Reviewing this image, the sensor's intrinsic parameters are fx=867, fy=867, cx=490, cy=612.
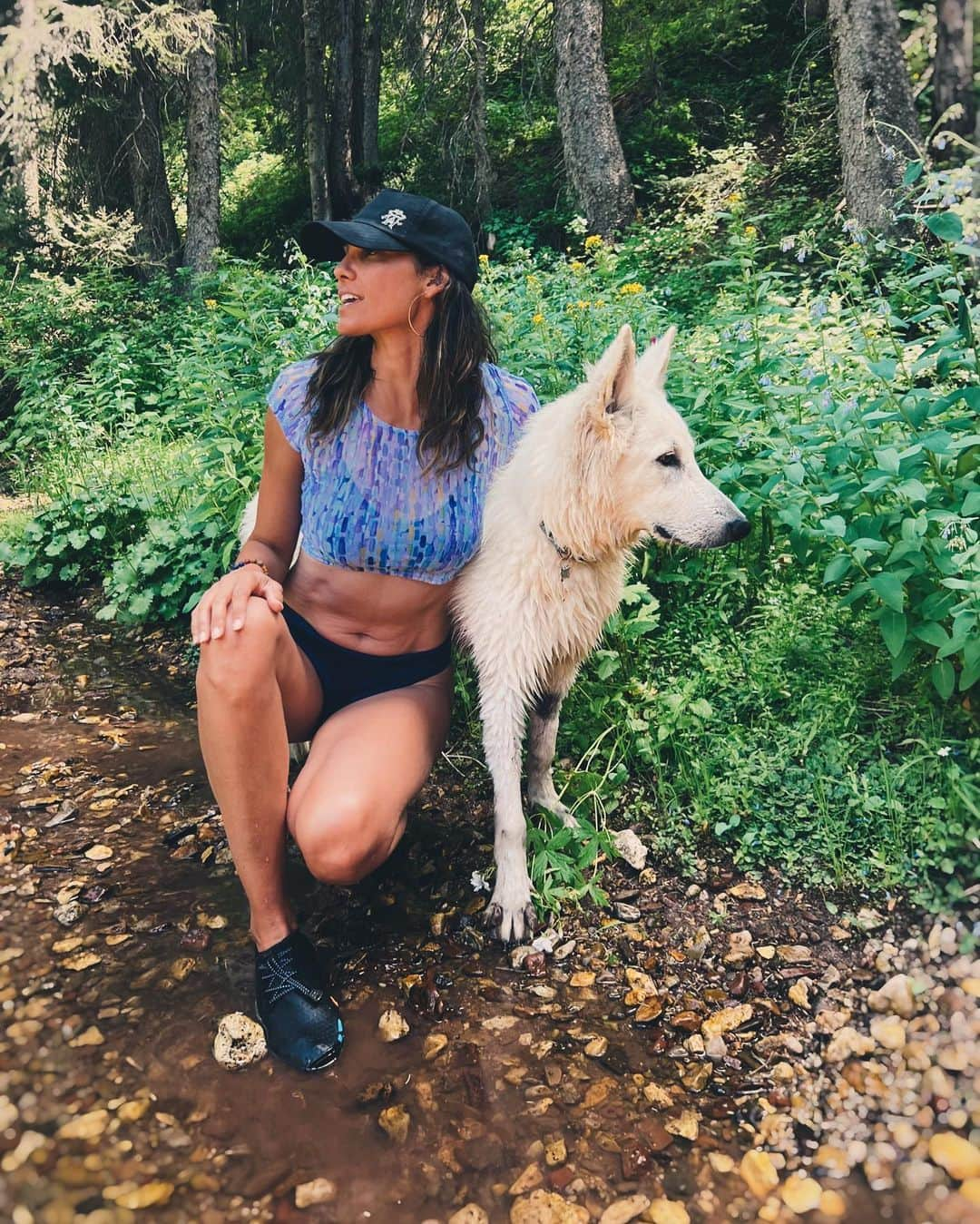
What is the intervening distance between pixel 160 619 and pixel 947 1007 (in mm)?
4541

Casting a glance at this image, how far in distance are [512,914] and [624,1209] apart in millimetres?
956

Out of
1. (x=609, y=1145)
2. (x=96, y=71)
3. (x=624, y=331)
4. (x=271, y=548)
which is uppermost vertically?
(x=96, y=71)

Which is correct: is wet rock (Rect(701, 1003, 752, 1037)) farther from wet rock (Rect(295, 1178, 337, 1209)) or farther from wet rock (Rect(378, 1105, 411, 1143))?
wet rock (Rect(295, 1178, 337, 1209))

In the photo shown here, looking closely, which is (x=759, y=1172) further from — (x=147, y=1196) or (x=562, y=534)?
(x=562, y=534)

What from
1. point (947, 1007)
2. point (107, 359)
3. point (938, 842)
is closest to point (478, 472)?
point (938, 842)

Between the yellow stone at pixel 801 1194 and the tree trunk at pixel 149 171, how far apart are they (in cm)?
1235

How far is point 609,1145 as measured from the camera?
205 centimetres

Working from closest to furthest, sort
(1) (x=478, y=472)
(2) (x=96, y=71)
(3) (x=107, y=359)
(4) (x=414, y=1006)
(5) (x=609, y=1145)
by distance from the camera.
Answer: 1. (5) (x=609, y=1145)
2. (4) (x=414, y=1006)
3. (1) (x=478, y=472)
4. (3) (x=107, y=359)
5. (2) (x=96, y=71)

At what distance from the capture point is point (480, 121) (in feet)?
36.6

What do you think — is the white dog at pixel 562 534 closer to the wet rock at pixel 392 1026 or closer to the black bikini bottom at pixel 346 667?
the black bikini bottom at pixel 346 667

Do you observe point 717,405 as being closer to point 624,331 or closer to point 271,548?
point 624,331

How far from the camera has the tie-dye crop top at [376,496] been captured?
2697 mm

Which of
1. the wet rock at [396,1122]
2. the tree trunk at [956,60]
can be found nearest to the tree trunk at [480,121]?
the tree trunk at [956,60]

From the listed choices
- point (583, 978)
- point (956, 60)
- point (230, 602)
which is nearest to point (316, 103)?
point (956, 60)
